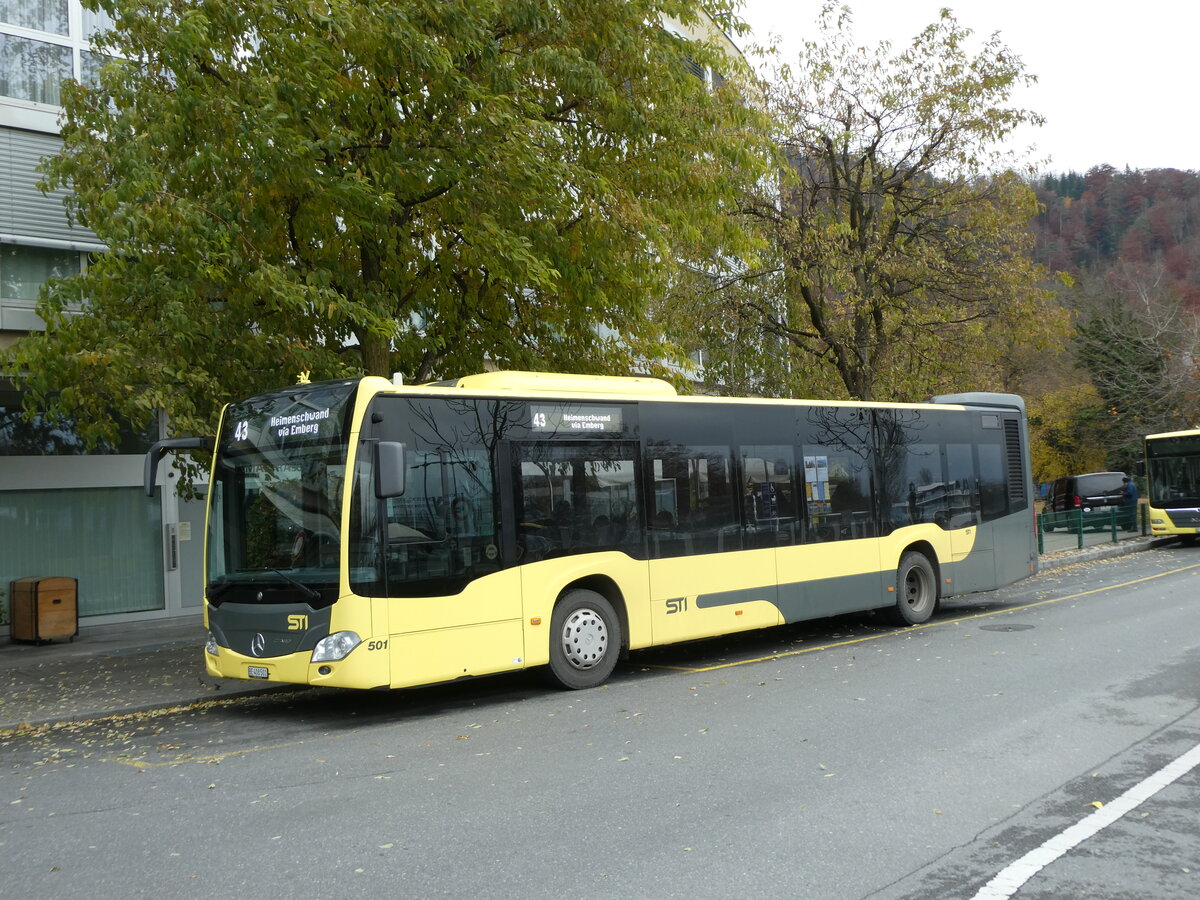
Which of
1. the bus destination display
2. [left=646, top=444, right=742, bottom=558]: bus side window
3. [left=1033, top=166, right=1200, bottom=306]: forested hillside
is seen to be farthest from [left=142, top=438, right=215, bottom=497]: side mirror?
[left=1033, top=166, right=1200, bottom=306]: forested hillside

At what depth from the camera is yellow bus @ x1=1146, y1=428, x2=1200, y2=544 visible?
27.8 metres

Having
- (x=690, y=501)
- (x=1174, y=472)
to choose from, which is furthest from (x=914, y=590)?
(x=1174, y=472)

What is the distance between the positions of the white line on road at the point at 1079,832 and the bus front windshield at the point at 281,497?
18.6ft

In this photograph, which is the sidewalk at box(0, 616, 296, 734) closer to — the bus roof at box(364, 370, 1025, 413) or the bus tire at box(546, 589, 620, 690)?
the bus tire at box(546, 589, 620, 690)

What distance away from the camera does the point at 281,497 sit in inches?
367

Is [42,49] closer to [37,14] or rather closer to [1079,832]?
[37,14]

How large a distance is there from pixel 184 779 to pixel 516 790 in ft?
7.79

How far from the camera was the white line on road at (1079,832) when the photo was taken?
4.68 metres

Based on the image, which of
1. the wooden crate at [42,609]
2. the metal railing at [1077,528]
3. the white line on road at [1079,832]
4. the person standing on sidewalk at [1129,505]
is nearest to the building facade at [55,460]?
the wooden crate at [42,609]

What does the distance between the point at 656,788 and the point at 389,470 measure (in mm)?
3497

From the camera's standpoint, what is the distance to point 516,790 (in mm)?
6531

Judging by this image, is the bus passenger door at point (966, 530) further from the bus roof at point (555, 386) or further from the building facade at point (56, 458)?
the building facade at point (56, 458)

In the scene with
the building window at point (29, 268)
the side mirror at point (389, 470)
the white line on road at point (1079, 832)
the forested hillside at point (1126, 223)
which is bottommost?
the white line on road at point (1079, 832)

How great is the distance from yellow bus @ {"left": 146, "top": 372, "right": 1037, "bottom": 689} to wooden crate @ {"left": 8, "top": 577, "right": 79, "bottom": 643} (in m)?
6.20
